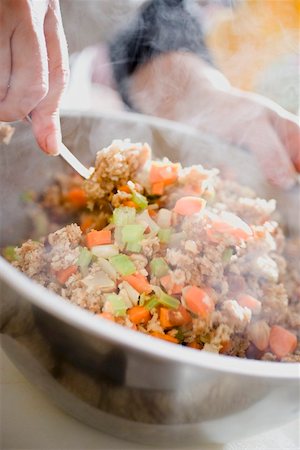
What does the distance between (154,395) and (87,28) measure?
68cm

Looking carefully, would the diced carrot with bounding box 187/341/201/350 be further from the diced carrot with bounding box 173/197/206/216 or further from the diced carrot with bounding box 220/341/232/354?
the diced carrot with bounding box 173/197/206/216

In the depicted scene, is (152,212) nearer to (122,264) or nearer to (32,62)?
(122,264)

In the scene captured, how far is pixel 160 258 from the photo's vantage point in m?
0.65

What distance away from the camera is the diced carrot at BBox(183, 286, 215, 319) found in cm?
65

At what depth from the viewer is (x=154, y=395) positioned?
0.52 m

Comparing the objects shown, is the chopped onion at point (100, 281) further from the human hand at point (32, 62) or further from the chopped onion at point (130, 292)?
the human hand at point (32, 62)

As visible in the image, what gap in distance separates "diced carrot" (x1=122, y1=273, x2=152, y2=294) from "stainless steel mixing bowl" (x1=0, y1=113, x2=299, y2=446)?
0.14 meters

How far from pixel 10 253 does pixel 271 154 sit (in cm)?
54

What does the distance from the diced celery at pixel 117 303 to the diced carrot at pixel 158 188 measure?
175 mm

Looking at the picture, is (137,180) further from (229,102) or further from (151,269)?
(229,102)

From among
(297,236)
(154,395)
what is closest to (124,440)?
(154,395)

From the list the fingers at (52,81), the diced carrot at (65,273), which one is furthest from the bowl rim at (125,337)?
the fingers at (52,81)

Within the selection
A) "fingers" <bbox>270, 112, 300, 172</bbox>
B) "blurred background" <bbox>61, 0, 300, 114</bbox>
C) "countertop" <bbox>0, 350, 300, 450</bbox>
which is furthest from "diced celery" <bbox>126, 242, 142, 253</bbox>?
"fingers" <bbox>270, 112, 300, 172</bbox>

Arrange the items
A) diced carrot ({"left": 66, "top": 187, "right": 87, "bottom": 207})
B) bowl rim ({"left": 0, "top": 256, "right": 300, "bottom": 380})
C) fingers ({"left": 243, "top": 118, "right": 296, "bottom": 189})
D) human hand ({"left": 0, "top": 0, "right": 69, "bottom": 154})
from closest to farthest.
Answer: bowl rim ({"left": 0, "top": 256, "right": 300, "bottom": 380}) < human hand ({"left": 0, "top": 0, "right": 69, "bottom": 154}) < diced carrot ({"left": 66, "top": 187, "right": 87, "bottom": 207}) < fingers ({"left": 243, "top": 118, "right": 296, "bottom": 189})
